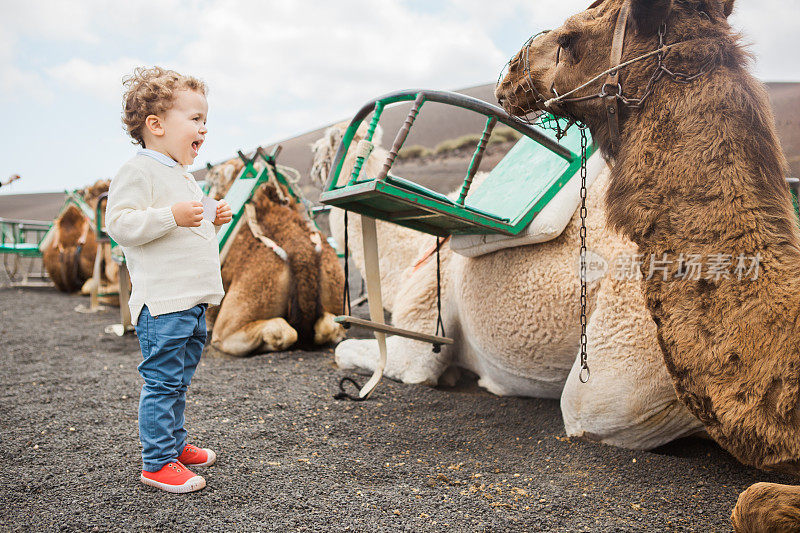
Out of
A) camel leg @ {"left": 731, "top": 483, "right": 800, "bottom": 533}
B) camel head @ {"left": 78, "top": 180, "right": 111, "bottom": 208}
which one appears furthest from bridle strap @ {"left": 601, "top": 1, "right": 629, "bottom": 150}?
camel head @ {"left": 78, "top": 180, "right": 111, "bottom": 208}

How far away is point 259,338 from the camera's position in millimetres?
4129

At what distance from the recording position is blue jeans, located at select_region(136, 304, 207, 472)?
6.40ft

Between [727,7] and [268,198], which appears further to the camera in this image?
[268,198]

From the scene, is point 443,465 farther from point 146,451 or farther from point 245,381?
point 245,381

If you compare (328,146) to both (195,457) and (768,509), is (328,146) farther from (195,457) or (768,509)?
(768,509)

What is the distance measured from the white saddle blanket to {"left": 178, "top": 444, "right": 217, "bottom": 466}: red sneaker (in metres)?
1.45

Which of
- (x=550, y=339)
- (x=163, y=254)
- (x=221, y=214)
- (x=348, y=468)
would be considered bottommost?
(x=348, y=468)

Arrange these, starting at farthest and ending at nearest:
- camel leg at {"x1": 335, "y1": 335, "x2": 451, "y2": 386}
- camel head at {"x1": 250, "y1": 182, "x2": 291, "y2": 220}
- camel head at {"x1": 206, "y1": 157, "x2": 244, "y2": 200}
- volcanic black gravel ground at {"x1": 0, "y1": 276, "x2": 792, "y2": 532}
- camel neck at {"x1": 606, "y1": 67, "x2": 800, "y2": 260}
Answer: camel head at {"x1": 206, "y1": 157, "x2": 244, "y2": 200} < camel head at {"x1": 250, "y1": 182, "x2": 291, "y2": 220} < camel leg at {"x1": 335, "y1": 335, "x2": 451, "y2": 386} < volcanic black gravel ground at {"x1": 0, "y1": 276, "x2": 792, "y2": 532} < camel neck at {"x1": 606, "y1": 67, "x2": 800, "y2": 260}

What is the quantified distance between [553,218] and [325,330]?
237 cm

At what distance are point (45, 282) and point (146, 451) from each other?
10219 millimetres

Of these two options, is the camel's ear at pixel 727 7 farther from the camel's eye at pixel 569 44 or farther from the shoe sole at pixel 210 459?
the shoe sole at pixel 210 459

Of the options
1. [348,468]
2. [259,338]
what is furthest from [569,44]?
[259,338]

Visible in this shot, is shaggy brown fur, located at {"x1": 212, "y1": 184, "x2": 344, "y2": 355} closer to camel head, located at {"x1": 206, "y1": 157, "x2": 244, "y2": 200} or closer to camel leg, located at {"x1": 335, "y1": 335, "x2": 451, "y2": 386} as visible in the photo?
camel head, located at {"x1": 206, "y1": 157, "x2": 244, "y2": 200}

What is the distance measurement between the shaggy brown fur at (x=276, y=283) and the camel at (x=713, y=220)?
2.87m
